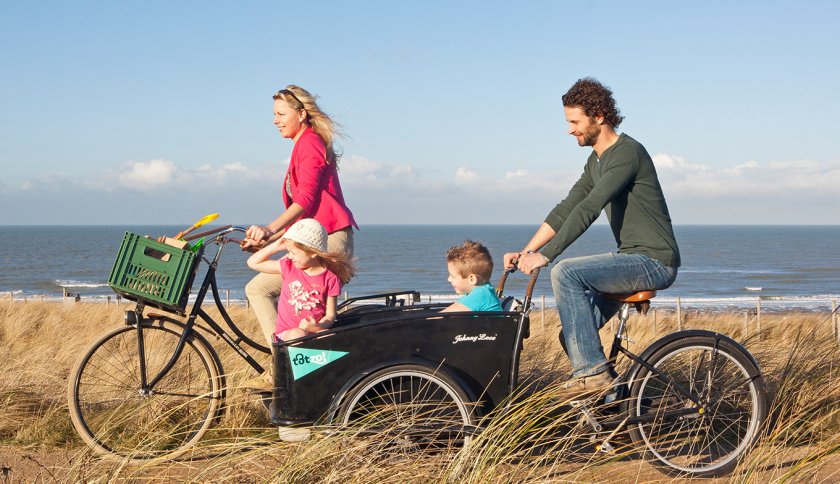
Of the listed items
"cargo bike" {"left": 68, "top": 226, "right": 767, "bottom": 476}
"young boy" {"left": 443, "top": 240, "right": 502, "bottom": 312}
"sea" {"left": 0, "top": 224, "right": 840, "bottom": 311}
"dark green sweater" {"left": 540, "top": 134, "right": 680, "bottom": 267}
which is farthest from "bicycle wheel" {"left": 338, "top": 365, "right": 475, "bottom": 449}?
"sea" {"left": 0, "top": 224, "right": 840, "bottom": 311}

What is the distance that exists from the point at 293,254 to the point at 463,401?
3.77ft

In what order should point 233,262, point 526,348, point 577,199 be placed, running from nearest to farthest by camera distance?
point 577,199, point 526,348, point 233,262

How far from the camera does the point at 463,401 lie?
395 cm

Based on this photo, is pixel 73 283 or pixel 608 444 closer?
pixel 608 444

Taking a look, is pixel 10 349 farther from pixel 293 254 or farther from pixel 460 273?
pixel 460 273

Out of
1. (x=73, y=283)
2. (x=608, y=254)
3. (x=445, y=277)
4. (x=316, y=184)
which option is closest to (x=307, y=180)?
(x=316, y=184)

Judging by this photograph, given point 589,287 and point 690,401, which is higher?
point 589,287

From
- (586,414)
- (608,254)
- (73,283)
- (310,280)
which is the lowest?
(73,283)

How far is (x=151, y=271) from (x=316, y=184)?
39.0 inches

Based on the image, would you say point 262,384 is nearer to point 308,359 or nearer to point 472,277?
point 308,359

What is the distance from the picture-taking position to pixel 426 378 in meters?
3.99

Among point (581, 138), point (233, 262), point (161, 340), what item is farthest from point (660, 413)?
point (233, 262)

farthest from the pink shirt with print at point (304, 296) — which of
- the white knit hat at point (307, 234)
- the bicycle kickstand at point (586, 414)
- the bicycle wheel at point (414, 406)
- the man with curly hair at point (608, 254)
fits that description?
the bicycle kickstand at point (586, 414)

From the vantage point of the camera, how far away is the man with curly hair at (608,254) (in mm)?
4117
